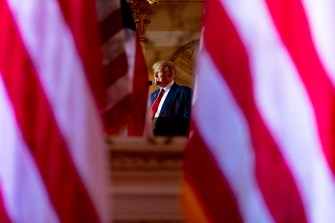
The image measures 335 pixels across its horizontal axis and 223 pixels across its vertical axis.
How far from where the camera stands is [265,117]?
4.20 feet

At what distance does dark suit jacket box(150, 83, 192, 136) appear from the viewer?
303 cm

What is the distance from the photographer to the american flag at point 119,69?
70.2 inches

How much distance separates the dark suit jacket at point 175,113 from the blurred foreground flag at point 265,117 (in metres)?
1.65

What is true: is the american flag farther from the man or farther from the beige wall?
the beige wall

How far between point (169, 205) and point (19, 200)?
37cm

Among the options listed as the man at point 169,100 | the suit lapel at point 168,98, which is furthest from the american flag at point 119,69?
the suit lapel at point 168,98

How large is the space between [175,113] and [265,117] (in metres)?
2.51

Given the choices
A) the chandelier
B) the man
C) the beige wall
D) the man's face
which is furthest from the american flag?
the beige wall

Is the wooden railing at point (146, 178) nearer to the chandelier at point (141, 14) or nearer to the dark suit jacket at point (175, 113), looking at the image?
the dark suit jacket at point (175, 113)

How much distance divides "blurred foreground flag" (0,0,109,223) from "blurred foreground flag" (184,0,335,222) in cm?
20

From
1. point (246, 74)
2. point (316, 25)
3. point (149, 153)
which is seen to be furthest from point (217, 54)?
point (149, 153)

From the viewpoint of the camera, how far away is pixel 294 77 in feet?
4.21

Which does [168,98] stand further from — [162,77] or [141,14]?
[141,14]

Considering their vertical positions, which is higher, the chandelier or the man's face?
the chandelier
